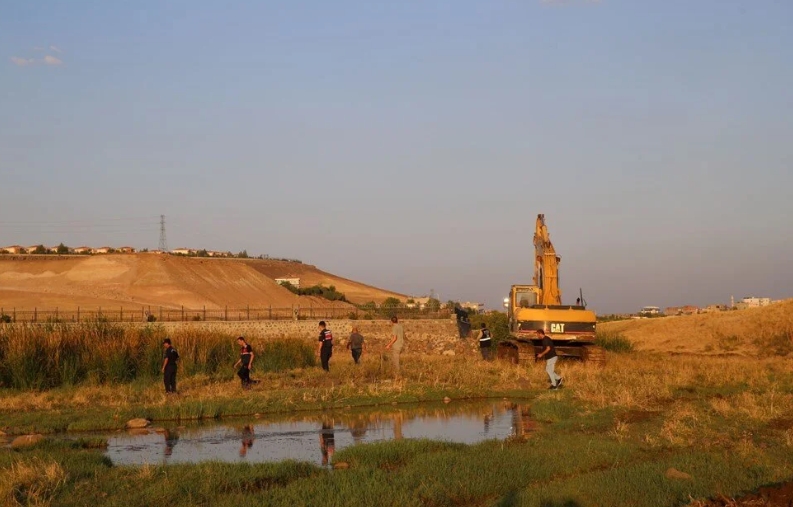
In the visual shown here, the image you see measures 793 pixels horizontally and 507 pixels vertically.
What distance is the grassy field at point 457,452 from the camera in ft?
36.4

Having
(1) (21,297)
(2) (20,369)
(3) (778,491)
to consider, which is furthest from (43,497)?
(1) (21,297)

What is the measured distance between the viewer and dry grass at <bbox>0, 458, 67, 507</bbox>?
1059 cm

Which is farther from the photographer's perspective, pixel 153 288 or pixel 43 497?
pixel 153 288

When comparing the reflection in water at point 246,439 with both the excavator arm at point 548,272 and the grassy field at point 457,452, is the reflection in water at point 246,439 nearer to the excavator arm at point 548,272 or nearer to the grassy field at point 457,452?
the grassy field at point 457,452

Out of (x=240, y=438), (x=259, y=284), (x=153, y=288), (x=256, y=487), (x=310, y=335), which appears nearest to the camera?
(x=256, y=487)

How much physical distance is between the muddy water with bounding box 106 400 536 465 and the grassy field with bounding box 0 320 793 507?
0.72 meters

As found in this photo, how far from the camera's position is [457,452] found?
14.1 metres

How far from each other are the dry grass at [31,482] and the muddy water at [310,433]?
2.28m

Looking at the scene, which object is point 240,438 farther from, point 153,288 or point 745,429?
point 153,288

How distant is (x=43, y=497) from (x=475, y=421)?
1082 cm

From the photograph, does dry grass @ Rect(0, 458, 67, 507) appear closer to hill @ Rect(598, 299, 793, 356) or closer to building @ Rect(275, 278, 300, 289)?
hill @ Rect(598, 299, 793, 356)

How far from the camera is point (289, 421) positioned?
19828 mm

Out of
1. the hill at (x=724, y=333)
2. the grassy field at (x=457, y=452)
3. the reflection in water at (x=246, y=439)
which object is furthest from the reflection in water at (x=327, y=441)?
the hill at (x=724, y=333)

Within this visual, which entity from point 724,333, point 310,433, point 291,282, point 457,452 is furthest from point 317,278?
point 457,452
